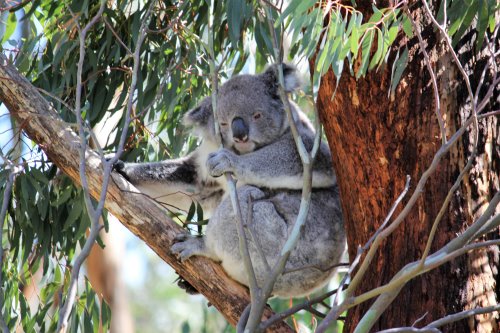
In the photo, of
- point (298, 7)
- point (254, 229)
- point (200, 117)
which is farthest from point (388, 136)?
point (200, 117)

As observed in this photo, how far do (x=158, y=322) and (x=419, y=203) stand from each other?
16.3 meters

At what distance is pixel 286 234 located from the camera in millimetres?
3365

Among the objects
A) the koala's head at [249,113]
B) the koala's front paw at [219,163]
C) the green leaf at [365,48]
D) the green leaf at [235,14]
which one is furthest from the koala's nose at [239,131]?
the green leaf at [365,48]

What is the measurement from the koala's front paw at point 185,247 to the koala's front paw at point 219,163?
0.44m

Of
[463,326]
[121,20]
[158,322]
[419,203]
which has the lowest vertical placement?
[463,326]

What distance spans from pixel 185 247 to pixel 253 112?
3.30 ft

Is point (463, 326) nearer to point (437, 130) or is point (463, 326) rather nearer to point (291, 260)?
point (437, 130)

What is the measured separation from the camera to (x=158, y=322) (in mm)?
18344

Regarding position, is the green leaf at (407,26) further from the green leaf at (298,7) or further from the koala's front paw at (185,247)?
the koala's front paw at (185,247)

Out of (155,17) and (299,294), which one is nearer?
(299,294)

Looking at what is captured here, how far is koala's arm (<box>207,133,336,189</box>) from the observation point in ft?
11.2

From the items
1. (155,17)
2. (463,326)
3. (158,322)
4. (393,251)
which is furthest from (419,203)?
(158,322)

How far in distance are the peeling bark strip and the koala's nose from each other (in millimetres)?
729

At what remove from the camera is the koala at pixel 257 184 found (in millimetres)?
3295
